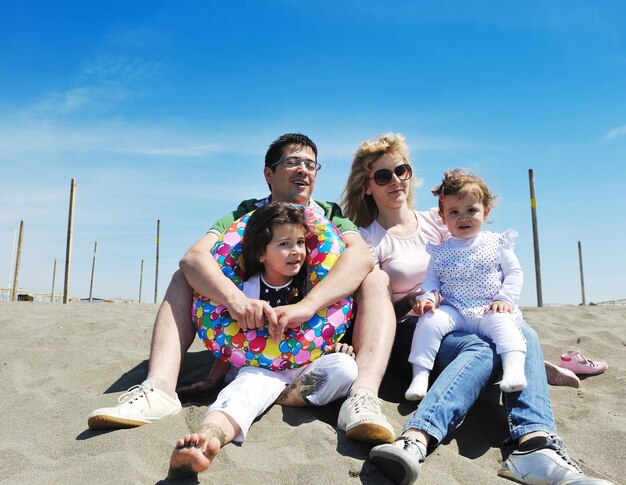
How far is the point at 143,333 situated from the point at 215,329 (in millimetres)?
2349

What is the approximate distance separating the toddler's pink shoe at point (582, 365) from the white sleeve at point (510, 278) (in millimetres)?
1109

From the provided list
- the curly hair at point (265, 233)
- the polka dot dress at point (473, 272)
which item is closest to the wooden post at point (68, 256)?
the curly hair at point (265, 233)

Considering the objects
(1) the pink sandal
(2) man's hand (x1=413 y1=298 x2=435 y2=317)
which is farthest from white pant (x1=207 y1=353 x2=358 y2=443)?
(1) the pink sandal

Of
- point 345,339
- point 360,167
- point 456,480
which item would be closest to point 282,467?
point 456,480

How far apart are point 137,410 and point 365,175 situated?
2.18 metres

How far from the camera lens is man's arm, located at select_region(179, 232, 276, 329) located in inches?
103

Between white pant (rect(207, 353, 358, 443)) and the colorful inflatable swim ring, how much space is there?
59 mm

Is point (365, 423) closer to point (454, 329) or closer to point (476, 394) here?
point (476, 394)

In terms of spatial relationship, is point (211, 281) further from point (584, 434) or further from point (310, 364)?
point (584, 434)

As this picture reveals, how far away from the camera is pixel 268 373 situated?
2.64 m

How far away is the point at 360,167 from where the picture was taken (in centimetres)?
381

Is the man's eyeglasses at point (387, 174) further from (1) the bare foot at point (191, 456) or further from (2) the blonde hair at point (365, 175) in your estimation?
(1) the bare foot at point (191, 456)

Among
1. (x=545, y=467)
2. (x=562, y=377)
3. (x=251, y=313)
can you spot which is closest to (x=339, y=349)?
(x=251, y=313)

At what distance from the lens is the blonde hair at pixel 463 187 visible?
3.08 meters
